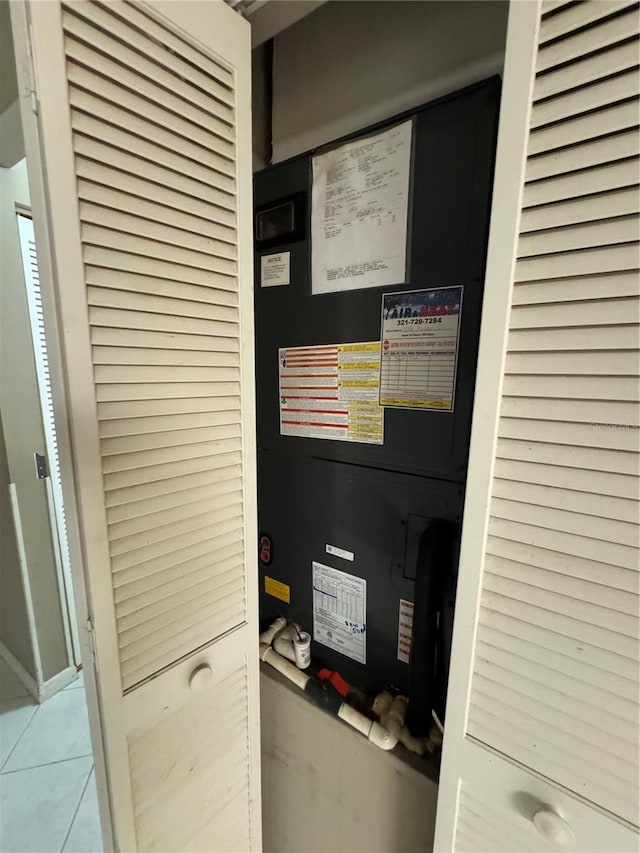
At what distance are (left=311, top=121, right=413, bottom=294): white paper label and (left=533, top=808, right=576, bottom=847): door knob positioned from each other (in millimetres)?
870

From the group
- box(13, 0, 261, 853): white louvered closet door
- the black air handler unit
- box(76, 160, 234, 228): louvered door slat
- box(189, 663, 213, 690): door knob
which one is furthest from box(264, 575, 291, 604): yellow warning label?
box(76, 160, 234, 228): louvered door slat

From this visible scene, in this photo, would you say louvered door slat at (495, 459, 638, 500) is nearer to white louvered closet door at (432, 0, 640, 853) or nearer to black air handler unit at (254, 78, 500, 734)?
white louvered closet door at (432, 0, 640, 853)

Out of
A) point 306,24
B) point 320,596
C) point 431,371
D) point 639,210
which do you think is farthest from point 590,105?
point 320,596

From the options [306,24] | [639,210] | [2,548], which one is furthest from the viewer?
[2,548]

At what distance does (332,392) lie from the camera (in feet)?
2.95

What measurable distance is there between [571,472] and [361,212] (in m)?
0.64

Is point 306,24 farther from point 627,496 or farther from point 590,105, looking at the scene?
point 627,496

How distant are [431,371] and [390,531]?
1.17 ft

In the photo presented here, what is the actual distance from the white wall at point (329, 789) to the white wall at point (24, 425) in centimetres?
132

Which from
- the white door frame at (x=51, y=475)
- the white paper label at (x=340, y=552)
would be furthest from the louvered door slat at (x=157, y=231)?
the white door frame at (x=51, y=475)

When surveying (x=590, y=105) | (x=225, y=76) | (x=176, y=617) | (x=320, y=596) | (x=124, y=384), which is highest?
(x=225, y=76)

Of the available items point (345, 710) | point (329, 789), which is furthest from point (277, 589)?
point (329, 789)

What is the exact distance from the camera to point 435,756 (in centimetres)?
80

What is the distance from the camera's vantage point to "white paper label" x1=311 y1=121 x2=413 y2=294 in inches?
29.8
